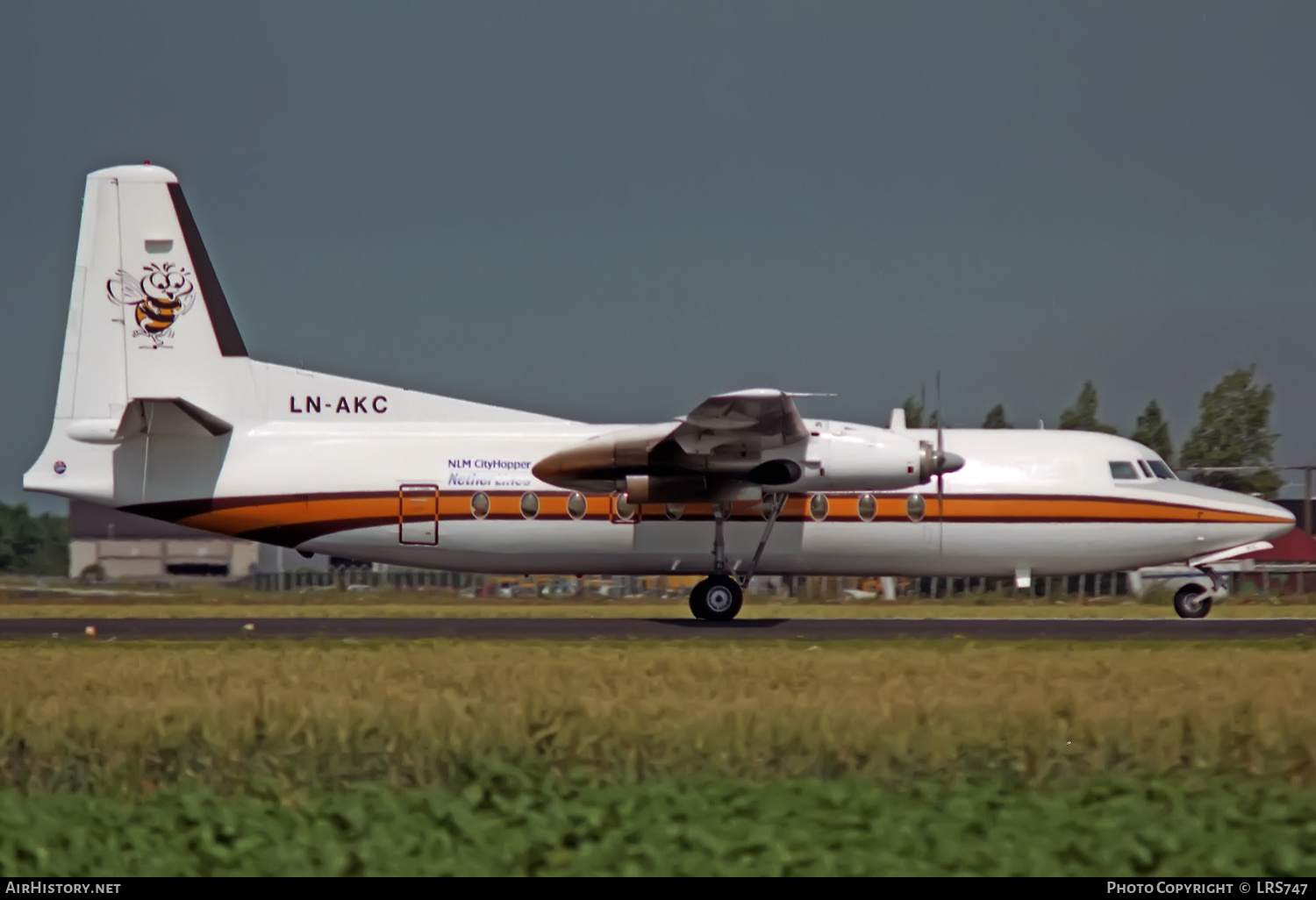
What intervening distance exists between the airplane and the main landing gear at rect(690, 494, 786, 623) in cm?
3

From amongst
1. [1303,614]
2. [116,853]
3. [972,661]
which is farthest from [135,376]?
[1303,614]

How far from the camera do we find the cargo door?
2361cm

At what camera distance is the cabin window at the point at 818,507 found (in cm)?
2392

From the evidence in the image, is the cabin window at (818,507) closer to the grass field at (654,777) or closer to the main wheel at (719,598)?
the main wheel at (719,598)

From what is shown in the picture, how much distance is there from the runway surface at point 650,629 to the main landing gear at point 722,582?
0.39 m

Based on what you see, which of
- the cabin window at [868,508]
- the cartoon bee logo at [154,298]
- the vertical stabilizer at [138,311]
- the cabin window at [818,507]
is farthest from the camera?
the cartoon bee logo at [154,298]

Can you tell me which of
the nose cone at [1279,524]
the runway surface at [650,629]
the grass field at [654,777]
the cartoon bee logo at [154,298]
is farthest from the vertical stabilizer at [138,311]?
the nose cone at [1279,524]

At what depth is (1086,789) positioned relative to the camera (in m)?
8.52

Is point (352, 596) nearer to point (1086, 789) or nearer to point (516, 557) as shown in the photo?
point (516, 557)

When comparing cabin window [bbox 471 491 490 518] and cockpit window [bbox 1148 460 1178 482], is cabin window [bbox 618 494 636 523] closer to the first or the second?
cabin window [bbox 471 491 490 518]

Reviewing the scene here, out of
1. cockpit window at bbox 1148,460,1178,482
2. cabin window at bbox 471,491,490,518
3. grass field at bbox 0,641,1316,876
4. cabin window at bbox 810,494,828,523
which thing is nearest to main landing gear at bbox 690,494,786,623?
cabin window at bbox 810,494,828,523

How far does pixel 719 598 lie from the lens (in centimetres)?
2398

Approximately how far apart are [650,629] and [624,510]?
289 centimetres
